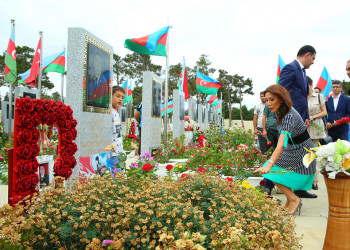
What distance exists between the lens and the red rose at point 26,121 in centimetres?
252

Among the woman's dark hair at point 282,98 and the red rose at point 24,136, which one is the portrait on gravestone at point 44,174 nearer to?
the red rose at point 24,136

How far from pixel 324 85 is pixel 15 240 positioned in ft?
45.7

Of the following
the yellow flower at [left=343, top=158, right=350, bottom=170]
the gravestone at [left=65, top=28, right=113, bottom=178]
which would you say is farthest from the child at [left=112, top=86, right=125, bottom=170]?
the yellow flower at [left=343, top=158, right=350, bottom=170]

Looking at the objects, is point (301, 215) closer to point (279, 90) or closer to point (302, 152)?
point (302, 152)

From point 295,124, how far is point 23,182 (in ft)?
9.64

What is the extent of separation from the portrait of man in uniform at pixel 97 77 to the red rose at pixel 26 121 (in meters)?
1.33

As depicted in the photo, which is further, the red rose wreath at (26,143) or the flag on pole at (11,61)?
the flag on pole at (11,61)

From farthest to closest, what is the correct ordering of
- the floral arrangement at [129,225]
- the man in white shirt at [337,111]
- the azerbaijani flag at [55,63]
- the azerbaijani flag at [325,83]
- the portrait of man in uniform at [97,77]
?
the azerbaijani flag at [55,63] → the azerbaijani flag at [325,83] → the man in white shirt at [337,111] → the portrait of man in uniform at [97,77] → the floral arrangement at [129,225]

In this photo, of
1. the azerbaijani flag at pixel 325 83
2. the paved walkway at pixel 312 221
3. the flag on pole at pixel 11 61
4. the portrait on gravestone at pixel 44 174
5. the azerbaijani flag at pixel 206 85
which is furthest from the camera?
the azerbaijani flag at pixel 206 85

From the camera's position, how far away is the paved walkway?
3.15 metres

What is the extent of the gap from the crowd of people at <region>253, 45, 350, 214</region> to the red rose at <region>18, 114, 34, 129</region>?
2.08m

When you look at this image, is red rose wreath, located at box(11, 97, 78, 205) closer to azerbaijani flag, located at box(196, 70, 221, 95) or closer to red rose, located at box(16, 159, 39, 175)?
red rose, located at box(16, 159, 39, 175)

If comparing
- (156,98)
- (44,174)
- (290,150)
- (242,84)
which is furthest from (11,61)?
(242,84)

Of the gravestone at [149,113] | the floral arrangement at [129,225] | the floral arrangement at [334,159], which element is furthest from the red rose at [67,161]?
the gravestone at [149,113]
